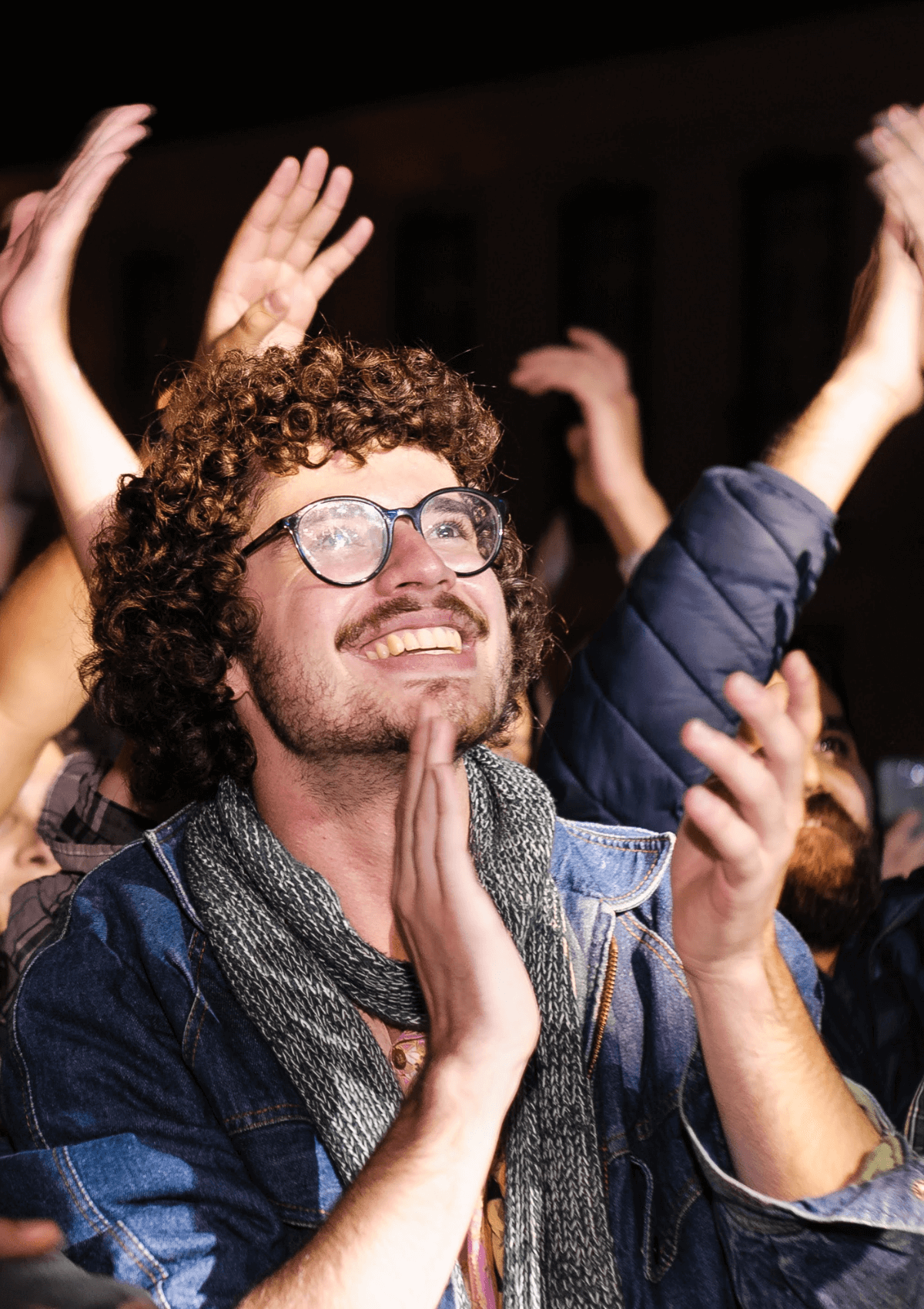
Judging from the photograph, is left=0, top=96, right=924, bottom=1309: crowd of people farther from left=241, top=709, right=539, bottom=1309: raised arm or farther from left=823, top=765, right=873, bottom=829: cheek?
left=823, top=765, right=873, bottom=829: cheek

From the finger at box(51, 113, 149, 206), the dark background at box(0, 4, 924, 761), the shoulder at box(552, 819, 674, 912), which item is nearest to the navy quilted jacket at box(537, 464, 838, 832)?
the shoulder at box(552, 819, 674, 912)

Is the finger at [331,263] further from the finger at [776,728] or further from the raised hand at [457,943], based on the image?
the finger at [776,728]

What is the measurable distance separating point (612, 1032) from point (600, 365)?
1.94 m

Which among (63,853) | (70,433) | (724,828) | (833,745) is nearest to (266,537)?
(70,433)

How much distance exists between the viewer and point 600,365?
3.01m

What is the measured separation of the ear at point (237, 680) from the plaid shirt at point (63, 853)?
15.9 inches

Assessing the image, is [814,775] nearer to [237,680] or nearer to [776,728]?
[237,680]

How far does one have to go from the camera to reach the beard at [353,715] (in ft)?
Answer: 4.91

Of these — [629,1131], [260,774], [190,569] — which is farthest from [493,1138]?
[190,569]

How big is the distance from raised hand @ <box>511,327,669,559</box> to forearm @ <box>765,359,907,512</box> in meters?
0.81

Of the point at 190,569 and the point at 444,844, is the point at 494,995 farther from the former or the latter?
the point at 190,569

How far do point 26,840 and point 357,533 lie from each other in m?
1.03

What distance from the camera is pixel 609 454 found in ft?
8.85

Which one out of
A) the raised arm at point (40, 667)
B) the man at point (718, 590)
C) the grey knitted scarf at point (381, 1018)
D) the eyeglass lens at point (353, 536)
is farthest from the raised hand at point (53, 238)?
the man at point (718, 590)
